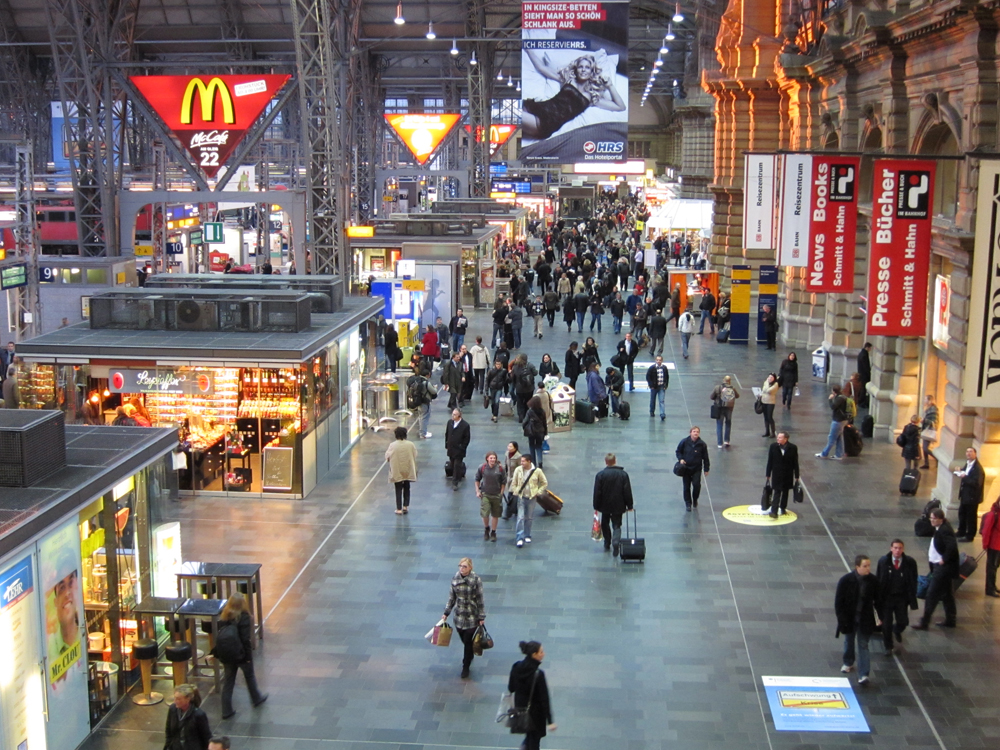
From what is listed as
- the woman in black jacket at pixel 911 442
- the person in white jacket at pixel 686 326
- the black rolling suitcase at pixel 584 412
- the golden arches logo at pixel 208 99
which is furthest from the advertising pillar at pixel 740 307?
the woman in black jacket at pixel 911 442

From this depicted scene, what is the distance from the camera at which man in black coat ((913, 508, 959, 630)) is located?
1355cm

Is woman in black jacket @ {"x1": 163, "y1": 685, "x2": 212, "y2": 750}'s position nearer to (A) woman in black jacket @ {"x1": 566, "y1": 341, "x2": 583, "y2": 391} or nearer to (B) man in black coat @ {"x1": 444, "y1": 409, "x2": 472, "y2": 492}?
(B) man in black coat @ {"x1": 444, "y1": 409, "x2": 472, "y2": 492}

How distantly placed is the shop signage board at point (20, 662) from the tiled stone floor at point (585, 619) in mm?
1098

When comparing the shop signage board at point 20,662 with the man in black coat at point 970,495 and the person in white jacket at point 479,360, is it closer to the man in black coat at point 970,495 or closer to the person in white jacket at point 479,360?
the man in black coat at point 970,495

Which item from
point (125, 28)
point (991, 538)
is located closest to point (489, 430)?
point (991, 538)

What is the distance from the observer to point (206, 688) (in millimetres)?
12352

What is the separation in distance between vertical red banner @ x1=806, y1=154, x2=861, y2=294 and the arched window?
132 centimetres

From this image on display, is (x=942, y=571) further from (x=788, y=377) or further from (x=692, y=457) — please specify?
(x=788, y=377)

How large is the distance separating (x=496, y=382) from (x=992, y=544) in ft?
37.2

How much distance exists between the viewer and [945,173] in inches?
803

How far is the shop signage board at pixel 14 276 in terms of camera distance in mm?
28016

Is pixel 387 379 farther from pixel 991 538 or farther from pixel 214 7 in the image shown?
pixel 214 7

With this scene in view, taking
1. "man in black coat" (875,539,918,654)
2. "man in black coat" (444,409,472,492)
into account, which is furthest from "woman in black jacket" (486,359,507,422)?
"man in black coat" (875,539,918,654)

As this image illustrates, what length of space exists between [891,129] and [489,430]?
9187mm
